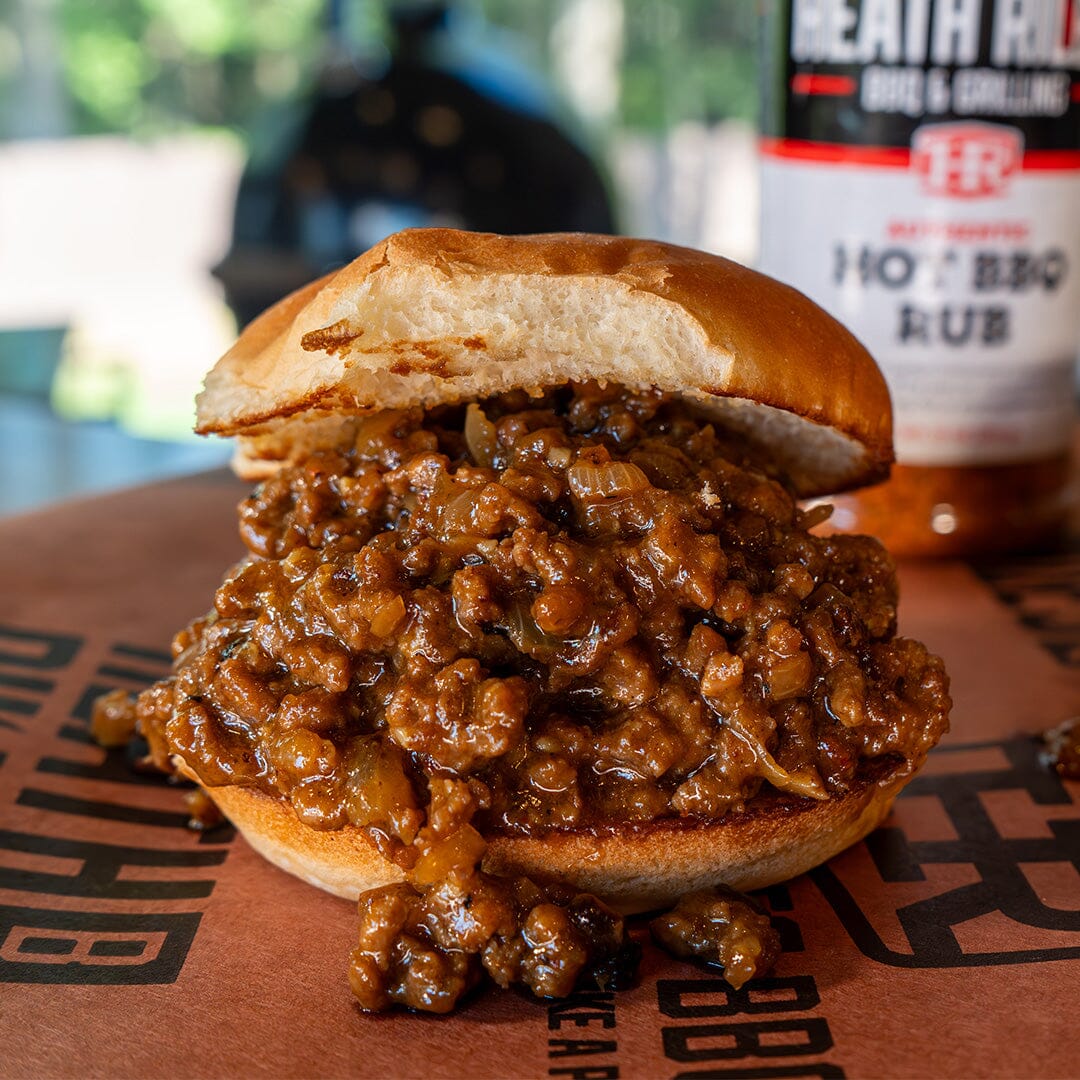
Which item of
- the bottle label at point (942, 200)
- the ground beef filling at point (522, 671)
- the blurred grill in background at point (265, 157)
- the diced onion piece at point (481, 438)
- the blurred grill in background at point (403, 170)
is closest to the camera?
the ground beef filling at point (522, 671)

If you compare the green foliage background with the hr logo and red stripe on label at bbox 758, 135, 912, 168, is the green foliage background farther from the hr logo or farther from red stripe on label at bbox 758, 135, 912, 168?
the hr logo

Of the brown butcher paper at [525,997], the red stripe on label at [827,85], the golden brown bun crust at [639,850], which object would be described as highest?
the red stripe on label at [827,85]

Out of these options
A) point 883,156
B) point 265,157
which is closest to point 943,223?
point 883,156

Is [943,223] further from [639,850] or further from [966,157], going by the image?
[639,850]

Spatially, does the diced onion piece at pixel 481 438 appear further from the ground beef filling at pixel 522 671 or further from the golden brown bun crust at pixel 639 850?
the golden brown bun crust at pixel 639 850

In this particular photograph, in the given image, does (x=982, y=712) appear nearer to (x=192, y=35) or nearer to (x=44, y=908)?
(x=44, y=908)

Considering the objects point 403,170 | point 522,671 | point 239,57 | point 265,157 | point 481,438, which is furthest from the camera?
point 239,57

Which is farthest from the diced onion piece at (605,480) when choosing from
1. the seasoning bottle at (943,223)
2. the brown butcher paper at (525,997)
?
the seasoning bottle at (943,223)

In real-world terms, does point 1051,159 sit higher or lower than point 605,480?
higher
